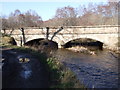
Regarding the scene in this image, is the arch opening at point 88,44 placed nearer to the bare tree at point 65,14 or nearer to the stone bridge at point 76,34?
the stone bridge at point 76,34

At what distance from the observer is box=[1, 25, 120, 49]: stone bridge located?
31.2m

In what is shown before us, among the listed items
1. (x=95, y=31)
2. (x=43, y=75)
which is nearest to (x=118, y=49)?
(x=95, y=31)

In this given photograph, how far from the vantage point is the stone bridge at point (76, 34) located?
31.2m

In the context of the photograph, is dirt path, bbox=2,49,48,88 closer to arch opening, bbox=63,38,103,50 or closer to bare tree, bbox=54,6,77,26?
arch opening, bbox=63,38,103,50

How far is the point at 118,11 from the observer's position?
181 feet

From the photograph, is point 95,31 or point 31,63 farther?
point 95,31

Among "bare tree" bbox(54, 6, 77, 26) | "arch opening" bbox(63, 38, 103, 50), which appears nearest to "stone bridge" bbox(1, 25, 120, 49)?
"arch opening" bbox(63, 38, 103, 50)

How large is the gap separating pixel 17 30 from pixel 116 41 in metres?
16.6

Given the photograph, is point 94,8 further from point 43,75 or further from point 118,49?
point 43,75

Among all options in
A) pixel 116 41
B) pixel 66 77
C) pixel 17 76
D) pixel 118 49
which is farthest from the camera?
pixel 116 41

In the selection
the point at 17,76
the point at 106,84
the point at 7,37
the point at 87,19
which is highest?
the point at 87,19

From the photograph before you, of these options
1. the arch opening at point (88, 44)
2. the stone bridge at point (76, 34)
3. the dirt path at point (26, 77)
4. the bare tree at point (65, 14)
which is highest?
the bare tree at point (65, 14)

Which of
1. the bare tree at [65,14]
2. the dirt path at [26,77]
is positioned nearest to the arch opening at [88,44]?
the dirt path at [26,77]

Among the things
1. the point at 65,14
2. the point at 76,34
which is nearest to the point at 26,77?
the point at 76,34
